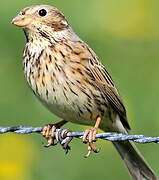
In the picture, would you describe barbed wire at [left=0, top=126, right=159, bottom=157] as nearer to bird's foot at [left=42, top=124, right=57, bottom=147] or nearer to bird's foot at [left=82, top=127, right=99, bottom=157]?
bird's foot at [left=42, top=124, right=57, bottom=147]

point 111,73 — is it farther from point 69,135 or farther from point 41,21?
point 69,135

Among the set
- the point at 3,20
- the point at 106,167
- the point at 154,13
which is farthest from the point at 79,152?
the point at 154,13

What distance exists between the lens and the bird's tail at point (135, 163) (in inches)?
309

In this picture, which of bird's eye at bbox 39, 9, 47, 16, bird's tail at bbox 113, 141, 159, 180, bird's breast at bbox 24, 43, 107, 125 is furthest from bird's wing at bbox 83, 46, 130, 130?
bird's eye at bbox 39, 9, 47, 16

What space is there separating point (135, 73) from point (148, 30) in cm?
143

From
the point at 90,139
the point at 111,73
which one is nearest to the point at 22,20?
the point at 90,139

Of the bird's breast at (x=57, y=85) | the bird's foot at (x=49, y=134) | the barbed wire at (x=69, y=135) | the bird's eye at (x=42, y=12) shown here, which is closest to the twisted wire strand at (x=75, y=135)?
the barbed wire at (x=69, y=135)

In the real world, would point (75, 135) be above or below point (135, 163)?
above

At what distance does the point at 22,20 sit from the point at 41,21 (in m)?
0.20

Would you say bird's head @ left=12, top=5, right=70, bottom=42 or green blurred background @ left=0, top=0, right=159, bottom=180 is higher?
bird's head @ left=12, top=5, right=70, bottom=42

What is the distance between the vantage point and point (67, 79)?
7910 millimetres

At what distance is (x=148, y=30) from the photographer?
39.1ft

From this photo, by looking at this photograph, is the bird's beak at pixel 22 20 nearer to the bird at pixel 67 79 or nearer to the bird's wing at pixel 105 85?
the bird at pixel 67 79

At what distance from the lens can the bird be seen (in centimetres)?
788
